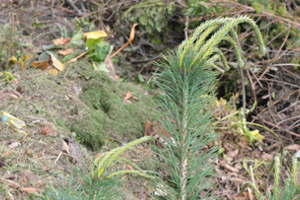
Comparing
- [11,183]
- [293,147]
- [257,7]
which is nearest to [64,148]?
[11,183]

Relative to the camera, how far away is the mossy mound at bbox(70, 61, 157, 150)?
197 centimetres

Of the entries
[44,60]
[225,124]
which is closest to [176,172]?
[225,124]

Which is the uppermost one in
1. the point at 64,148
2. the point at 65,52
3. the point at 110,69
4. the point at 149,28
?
the point at 149,28

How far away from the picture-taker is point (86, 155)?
70.6 inches

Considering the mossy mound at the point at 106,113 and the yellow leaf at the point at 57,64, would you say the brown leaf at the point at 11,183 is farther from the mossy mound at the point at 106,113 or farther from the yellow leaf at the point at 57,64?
the yellow leaf at the point at 57,64

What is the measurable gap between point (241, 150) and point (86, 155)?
59.3 inches

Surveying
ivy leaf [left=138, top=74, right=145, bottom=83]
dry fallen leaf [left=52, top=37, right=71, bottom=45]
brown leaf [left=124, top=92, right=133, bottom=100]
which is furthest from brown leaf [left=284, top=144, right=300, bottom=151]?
dry fallen leaf [left=52, top=37, right=71, bottom=45]

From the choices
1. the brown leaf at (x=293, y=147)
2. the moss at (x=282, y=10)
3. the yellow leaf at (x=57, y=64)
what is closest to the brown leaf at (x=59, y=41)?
the yellow leaf at (x=57, y=64)

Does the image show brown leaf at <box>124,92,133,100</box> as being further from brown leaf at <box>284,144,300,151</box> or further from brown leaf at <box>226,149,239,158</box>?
brown leaf at <box>284,144,300,151</box>

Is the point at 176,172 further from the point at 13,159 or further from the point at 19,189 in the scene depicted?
the point at 13,159

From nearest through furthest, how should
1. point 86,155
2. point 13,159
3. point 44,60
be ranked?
point 13,159 → point 86,155 → point 44,60

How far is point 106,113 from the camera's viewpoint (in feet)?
7.42

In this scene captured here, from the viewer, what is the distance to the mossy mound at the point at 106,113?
6.48 feet

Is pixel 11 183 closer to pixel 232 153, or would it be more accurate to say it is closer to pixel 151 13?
pixel 232 153
